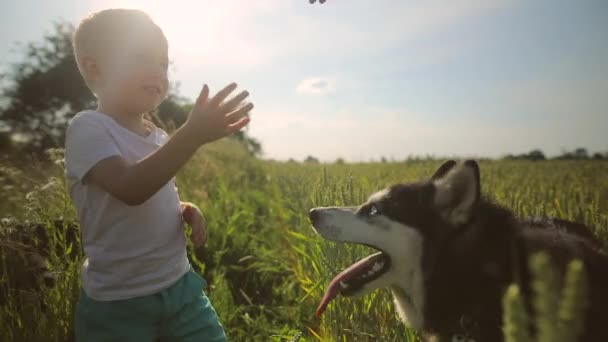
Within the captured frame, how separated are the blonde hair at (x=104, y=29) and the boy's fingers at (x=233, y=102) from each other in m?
0.63

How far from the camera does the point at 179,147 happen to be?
165cm

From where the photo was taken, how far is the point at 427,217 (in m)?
2.16

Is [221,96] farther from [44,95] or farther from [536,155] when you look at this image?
[536,155]

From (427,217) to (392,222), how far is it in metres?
0.18

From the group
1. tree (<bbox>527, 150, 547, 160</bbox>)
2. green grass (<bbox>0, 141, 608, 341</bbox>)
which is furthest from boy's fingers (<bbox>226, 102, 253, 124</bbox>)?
tree (<bbox>527, 150, 547, 160</bbox>)

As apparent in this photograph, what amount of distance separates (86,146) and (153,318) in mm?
851

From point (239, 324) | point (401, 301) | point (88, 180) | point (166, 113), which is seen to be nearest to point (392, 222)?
point (401, 301)

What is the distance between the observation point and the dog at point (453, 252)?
1.86 m

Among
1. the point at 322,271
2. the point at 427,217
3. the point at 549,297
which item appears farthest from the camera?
the point at 322,271

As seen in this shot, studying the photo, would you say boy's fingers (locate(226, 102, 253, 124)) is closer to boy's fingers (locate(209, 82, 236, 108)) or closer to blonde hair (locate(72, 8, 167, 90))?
boy's fingers (locate(209, 82, 236, 108))

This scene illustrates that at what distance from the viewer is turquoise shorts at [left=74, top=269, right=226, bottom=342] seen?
192 cm

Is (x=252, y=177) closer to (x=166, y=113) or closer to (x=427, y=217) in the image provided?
(x=166, y=113)

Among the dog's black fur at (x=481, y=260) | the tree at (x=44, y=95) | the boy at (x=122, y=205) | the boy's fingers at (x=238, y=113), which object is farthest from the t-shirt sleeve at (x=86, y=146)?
the tree at (x=44, y=95)

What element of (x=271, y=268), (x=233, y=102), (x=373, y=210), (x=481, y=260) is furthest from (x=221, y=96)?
(x=271, y=268)
